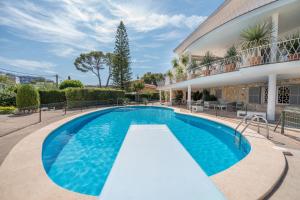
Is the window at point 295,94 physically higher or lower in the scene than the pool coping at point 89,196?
higher

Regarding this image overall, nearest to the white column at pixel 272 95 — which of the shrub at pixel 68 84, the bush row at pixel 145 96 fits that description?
the bush row at pixel 145 96

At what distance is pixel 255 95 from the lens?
1258 cm

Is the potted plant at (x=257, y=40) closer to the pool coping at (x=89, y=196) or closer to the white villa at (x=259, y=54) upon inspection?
the white villa at (x=259, y=54)

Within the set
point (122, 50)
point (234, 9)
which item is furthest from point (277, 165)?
point (122, 50)

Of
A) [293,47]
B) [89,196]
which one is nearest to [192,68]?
[293,47]

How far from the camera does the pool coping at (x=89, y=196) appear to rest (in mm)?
2248

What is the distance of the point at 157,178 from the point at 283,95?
12063 millimetres

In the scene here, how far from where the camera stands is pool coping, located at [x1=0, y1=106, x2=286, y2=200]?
225 centimetres

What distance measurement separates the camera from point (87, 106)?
17922 millimetres

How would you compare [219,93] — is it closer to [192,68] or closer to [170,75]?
[192,68]

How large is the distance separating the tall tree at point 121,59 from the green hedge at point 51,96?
11982 millimetres

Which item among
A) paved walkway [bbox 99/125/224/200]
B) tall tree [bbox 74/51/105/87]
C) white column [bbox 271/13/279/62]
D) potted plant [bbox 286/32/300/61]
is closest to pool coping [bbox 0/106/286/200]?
paved walkway [bbox 99/125/224/200]

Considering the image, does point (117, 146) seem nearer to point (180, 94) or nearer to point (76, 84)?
point (180, 94)

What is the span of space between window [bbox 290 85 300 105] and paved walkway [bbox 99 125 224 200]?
10170 millimetres
